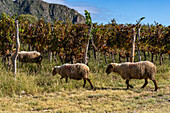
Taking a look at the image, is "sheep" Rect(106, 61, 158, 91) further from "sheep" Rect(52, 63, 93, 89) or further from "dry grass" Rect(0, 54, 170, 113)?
"sheep" Rect(52, 63, 93, 89)

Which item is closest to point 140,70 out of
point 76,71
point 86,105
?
point 76,71

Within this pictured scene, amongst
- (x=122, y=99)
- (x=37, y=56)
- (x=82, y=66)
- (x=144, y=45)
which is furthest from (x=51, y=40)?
(x=122, y=99)

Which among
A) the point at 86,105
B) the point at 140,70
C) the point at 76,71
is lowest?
the point at 86,105

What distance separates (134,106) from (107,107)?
1.07m

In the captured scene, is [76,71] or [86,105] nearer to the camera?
[86,105]

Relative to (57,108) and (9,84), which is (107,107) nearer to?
(57,108)

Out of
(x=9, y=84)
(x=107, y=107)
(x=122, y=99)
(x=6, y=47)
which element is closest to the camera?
(x=107, y=107)

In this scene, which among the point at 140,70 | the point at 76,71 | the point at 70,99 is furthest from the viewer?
the point at 76,71

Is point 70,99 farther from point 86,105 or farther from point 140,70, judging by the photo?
point 140,70

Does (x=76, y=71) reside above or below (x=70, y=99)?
above

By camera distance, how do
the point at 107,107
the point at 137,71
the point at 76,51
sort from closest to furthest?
the point at 107,107
the point at 137,71
the point at 76,51

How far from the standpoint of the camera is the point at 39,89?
9.00 meters

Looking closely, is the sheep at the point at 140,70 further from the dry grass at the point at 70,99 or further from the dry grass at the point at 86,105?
the dry grass at the point at 86,105

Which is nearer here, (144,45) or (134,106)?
(134,106)
